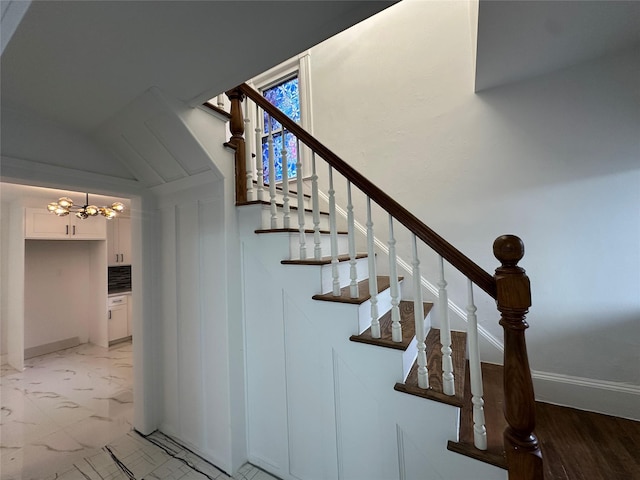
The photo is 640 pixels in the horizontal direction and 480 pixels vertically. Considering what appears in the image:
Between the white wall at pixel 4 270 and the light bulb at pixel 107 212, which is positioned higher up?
the light bulb at pixel 107 212

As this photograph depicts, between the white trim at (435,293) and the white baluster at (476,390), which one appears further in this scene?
the white trim at (435,293)

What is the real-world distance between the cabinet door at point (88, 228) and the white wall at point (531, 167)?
4.35m

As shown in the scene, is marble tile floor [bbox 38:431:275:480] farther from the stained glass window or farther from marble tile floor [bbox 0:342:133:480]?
the stained glass window

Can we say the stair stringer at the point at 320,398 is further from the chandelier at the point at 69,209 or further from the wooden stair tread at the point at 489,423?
the chandelier at the point at 69,209

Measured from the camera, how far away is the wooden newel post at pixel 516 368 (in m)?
0.83

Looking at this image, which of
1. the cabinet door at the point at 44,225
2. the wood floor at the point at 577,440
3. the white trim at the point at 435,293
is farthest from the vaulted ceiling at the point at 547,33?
the cabinet door at the point at 44,225

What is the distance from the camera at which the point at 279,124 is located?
2.68m

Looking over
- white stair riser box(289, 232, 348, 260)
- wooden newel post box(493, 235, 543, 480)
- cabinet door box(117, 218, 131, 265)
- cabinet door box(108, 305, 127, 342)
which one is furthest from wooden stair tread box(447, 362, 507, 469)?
cabinet door box(117, 218, 131, 265)

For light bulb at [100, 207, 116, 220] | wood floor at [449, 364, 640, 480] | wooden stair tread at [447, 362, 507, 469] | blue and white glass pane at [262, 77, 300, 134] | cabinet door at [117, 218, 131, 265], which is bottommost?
wood floor at [449, 364, 640, 480]

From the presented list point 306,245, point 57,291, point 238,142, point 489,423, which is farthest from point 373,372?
point 57,291

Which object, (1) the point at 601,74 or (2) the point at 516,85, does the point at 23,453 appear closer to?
(2) the point at 516,85

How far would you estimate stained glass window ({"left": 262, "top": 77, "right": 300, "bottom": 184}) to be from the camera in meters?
2.74

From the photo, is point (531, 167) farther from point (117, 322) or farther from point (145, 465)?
point (117, 322)

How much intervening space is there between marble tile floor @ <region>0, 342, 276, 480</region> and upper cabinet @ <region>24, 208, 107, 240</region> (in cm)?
183
